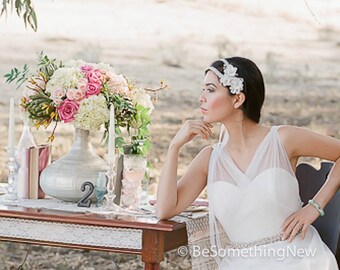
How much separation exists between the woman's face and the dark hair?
0.05 m

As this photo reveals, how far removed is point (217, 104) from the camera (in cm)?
324

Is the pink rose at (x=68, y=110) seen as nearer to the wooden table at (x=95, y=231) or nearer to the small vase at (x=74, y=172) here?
the small vase at (x=74, y=172)

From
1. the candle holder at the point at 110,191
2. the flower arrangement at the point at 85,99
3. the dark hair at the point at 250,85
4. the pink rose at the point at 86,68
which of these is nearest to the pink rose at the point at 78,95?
the flower arrangement at the point at 85,99

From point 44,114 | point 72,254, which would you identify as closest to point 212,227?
point 44,114

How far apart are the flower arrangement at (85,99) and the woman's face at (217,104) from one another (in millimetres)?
393

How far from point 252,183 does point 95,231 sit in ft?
1.93

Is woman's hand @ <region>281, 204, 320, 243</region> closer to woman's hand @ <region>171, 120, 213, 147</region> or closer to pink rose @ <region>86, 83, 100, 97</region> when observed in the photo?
woman's hand @ <region>171, 120, 213, 147</region>

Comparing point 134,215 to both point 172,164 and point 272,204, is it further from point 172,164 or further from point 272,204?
point 272,204

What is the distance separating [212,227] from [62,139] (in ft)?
7.09

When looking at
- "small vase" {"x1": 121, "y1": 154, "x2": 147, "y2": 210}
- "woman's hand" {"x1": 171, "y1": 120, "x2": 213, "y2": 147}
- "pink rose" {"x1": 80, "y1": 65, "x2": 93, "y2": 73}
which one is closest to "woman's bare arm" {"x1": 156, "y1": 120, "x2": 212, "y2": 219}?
"woman's hand" {"x1": 171, "y1": 120, "x2": 213, "y2": 147}

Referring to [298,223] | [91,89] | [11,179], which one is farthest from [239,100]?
[11,179]

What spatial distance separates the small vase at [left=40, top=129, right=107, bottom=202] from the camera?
3516 mm

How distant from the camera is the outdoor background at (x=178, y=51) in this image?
5.05 m

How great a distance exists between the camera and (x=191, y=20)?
517 cm
